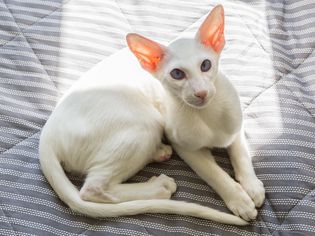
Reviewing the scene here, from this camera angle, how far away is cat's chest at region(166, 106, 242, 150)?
51.9 inches

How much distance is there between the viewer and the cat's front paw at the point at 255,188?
127 cm

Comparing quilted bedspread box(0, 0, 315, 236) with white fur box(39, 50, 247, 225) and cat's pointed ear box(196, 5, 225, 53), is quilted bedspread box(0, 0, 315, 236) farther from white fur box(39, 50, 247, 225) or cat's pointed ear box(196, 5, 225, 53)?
cat's pointed ear box(196, 5, 225, 53)

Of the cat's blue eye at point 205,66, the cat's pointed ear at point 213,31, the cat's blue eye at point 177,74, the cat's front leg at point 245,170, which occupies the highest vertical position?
the cat's pointed ear at point 213,31

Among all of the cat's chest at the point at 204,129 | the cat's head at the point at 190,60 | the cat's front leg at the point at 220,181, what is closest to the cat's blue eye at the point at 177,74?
the cat's head at the point at 190,60

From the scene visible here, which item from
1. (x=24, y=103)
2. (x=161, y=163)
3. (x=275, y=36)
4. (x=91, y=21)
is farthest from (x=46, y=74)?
(x=275, y=36)

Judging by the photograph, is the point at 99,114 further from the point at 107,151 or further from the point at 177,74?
the point at 177,74

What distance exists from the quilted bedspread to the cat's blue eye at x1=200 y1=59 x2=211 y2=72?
300 millimetres

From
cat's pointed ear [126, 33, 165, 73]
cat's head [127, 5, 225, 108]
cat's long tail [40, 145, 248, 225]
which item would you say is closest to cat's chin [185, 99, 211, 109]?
cat's head [127, 5, 225, 108]

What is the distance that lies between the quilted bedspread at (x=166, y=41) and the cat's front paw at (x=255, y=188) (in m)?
0.02

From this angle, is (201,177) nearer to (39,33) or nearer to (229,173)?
(229,173)

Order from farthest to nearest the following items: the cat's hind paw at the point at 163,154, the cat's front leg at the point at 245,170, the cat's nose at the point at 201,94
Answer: the cat's hind paw at the point at 163,154
the cat's front leg at the point at 245,170
the cat's nose at the point at 201,94

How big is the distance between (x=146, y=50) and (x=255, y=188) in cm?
43

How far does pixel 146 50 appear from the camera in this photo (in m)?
1.27

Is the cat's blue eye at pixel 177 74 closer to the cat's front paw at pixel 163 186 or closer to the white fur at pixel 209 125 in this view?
the white fur at pixel 209 125
